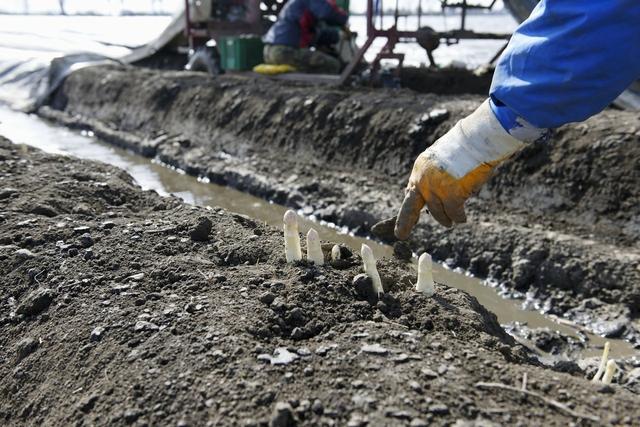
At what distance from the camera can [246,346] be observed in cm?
242

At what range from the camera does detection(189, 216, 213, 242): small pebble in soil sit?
3648mm

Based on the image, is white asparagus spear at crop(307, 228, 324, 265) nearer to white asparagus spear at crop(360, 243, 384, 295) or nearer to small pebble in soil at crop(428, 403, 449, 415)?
white asparagus spear at crop(360, 243, 384, 295)

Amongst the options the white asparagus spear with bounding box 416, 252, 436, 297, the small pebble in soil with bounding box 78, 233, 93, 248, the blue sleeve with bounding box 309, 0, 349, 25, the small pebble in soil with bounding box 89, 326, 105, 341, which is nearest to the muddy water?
the white asparagus spear with bounding box 416, 252, 436, 297

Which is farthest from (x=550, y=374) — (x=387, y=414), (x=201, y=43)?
(x=201, y=43)

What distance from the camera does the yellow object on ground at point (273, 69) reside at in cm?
1019

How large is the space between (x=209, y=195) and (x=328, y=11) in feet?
11.1

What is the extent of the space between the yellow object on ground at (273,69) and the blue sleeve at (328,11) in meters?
0.90

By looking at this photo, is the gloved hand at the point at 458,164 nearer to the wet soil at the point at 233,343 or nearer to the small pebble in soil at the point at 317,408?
the wet soil at the point at 233,343

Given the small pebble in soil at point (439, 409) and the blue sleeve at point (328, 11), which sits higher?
the blue sleeve at point (328, 11)

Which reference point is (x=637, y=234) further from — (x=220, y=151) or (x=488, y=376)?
(x=220, y=151)

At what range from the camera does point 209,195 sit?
8.05 meters

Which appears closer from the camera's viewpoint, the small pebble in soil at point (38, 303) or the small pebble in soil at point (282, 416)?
the small pebble in soil at point (282, 416)

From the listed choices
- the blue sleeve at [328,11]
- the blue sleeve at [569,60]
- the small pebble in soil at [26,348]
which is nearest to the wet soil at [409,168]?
the blue sleeve at [328,11]

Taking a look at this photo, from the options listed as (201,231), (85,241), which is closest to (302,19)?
(201,231)
